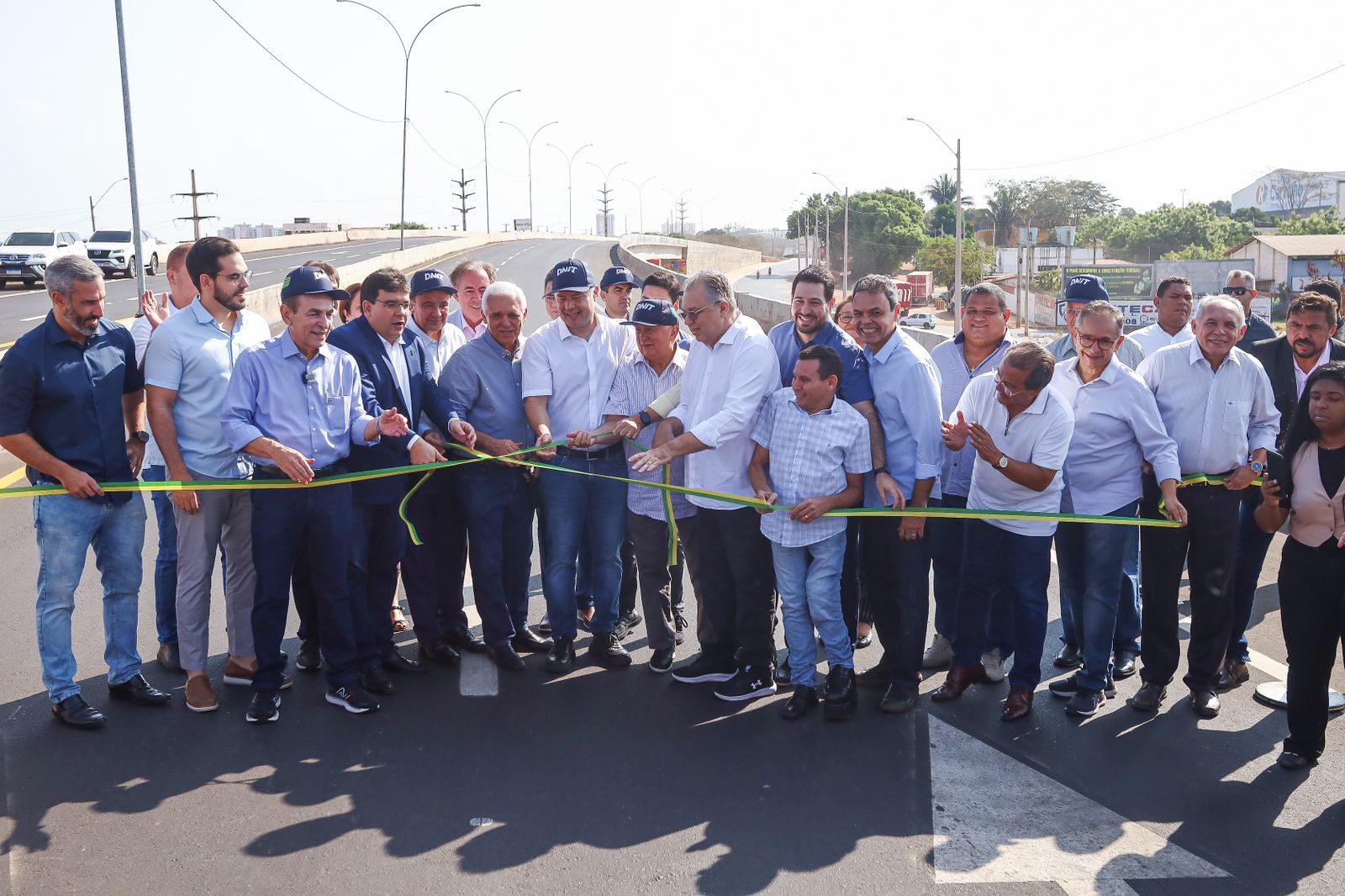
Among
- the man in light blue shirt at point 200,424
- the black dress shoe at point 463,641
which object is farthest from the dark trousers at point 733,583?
the man in light blue shirt at point 200,424

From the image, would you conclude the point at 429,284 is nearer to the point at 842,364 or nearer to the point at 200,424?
the point at 200,424

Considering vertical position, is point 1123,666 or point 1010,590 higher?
point 1010,590

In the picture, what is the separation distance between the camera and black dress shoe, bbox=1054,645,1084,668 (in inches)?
241

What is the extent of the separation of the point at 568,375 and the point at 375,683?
77.1 inches

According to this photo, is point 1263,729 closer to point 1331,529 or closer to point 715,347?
point 1331,529

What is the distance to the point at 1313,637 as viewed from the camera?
4.81 metres

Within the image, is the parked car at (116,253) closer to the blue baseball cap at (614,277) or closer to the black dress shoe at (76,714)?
the blue baseball cap at (614,277)

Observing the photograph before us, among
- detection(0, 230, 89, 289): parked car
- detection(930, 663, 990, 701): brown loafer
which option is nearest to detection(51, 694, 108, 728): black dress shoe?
detection(930, 663, 990, 701): brown loafer

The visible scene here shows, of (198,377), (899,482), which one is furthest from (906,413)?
(198,377)

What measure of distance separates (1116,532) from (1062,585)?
66 centimetres

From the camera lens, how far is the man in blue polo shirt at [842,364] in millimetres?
5539

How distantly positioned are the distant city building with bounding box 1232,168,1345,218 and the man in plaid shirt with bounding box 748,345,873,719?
12789 cm

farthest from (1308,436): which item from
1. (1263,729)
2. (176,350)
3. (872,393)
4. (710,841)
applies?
(176,350)

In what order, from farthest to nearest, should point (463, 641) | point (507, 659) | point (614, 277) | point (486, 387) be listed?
point (614, 277) → point (463, 641) → point (486, 387) → point (507, 659)
